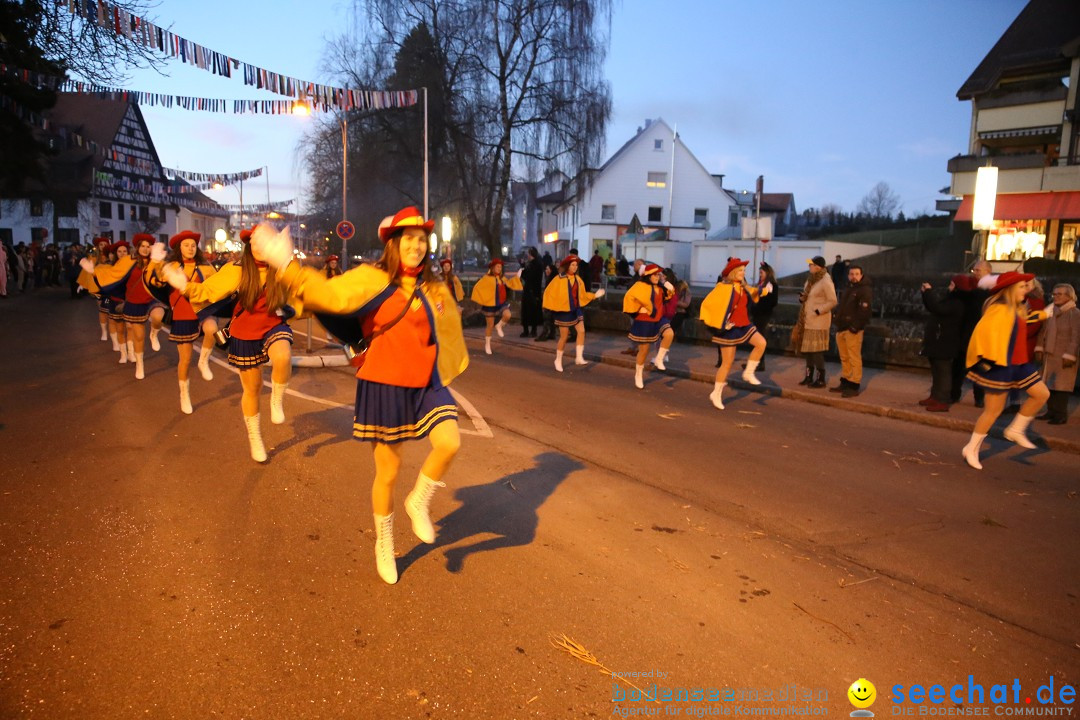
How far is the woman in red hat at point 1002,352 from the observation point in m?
7.01

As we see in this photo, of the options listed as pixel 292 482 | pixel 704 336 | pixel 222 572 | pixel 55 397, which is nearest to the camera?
pixel 222 572

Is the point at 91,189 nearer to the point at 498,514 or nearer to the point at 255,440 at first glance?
the point at 255,440

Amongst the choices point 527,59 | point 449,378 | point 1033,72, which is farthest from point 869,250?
point 449,378

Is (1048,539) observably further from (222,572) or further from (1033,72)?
(1033,72)

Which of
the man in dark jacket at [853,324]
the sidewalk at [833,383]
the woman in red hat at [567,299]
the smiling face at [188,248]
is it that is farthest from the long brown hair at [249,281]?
the man in dark jacket at [853,324]

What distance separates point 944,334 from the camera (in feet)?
31.8

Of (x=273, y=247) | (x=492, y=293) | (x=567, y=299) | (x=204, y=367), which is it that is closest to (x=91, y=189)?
(x=492, y=293)

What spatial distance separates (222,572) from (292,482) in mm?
1672

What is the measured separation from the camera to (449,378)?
4.15 m

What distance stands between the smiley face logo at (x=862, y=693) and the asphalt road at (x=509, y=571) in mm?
40

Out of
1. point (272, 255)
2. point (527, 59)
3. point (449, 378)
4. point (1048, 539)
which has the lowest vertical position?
point (1048, 539)

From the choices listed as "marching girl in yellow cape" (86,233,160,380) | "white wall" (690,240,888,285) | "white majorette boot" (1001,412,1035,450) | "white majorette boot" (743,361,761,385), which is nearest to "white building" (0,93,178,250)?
"white wall" (690,240,888,285)

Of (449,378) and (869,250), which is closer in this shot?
(449,378)

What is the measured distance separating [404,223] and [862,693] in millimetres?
3116
